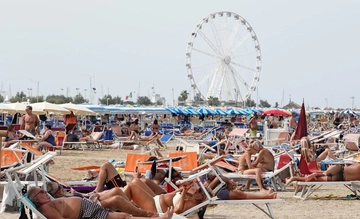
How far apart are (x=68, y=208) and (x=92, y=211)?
0.60ft

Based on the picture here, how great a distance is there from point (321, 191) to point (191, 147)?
335 centimetres

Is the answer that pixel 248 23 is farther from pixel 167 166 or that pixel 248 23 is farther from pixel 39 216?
pixel 39 216

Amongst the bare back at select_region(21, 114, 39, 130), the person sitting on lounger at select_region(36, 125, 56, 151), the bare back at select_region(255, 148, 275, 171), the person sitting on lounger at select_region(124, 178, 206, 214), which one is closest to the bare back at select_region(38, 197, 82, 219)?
the person sitting on lounger at select_region(124, 178, 206, 214)

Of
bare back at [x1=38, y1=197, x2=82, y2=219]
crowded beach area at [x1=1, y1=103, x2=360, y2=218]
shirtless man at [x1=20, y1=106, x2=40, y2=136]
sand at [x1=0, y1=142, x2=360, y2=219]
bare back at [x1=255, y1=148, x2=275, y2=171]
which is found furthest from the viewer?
shirtless man at [x1=20, y1=106, x2=40, y2=136]

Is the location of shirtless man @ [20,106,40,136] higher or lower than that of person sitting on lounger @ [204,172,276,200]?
higher

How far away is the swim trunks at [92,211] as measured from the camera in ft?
17.5

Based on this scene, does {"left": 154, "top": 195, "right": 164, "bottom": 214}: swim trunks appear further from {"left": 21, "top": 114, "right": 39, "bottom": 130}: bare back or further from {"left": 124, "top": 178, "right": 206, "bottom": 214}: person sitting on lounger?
{"left": 21, "top": 114, "right": 39, "bottom": 130}: bare back

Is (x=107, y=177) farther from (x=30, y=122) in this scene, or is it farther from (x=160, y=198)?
(x=30, y=122)

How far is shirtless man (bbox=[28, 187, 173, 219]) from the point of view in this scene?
525cm

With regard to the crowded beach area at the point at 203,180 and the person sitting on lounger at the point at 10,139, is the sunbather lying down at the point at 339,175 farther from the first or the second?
the person sitting on lounger at the point at 10,139

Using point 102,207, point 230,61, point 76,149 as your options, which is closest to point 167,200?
point 102,207

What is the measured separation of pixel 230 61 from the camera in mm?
48344

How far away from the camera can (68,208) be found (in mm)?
5277

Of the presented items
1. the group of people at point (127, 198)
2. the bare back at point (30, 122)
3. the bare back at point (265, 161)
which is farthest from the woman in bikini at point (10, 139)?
the group of people at point (127, 198)
